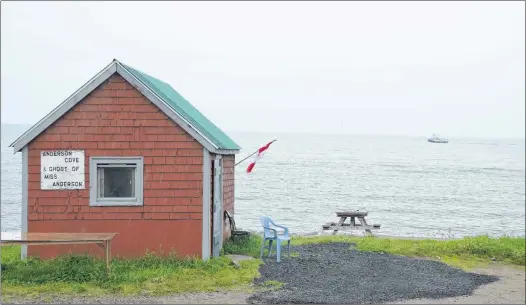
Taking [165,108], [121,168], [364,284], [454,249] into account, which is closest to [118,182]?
[121,168]

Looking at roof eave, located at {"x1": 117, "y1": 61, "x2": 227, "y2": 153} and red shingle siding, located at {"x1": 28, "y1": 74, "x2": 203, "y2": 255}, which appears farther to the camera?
red shingle siding, located at {"x1": 28, "y1": 74, "x2": 203, "y2": 255}

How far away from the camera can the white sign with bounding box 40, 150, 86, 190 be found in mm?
13344

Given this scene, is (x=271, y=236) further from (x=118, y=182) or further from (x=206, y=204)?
(x=118, y=182)

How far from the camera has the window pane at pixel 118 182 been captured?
13.5m

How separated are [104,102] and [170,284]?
164 inches

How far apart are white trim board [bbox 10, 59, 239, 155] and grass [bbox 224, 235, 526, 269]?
11.3 ft

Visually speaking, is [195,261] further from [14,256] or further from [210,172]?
[14,256]

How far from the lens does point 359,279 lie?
1267 centimetres

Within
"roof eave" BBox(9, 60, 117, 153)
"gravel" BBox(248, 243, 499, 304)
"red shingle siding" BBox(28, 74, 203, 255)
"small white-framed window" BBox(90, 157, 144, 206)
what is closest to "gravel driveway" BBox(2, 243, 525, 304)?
"gravel" BBox(248, 243, 499, 304)

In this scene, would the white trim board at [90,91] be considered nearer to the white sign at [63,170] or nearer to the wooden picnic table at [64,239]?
the white sign at [63,170]

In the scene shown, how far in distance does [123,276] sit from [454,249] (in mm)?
8517

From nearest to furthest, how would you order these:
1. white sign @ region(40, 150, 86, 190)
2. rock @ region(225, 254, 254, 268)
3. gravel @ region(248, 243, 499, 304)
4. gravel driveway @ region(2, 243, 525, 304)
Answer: gravel driveway @ region(2, 243, 525, 304) → gravel @ region(248, 243, 499, 304) → white sign @ region(40, 150, 86, 190) → rock @ region(225, 254, 254, 268)

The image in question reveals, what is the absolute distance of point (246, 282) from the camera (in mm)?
11938

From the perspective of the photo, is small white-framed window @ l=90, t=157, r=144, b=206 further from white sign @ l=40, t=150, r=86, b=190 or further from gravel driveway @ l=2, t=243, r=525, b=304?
gravel driveway @ l=2, t=243, r=525, b=304
